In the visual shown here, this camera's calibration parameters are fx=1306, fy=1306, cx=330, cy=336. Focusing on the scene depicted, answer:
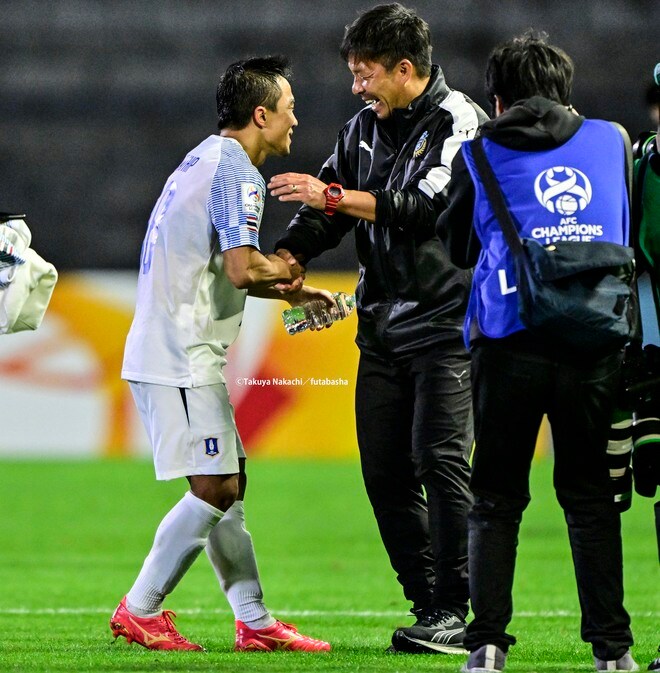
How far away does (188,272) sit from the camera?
401 centimetres

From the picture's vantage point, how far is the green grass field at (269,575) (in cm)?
387

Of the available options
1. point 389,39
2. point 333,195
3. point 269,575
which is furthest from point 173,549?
point 269,575

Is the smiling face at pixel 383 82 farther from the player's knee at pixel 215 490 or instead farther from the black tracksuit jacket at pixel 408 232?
the player's knee at pixel 215 490

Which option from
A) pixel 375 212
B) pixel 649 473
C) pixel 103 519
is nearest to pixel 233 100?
pixel 375 212

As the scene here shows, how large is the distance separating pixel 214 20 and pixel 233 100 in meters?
14.3

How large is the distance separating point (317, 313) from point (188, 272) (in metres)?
0.57

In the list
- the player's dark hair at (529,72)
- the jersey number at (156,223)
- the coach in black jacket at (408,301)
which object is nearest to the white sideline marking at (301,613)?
the coach in black jacket at (408,301)

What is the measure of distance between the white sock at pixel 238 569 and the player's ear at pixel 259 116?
122cm

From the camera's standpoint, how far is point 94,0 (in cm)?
1820

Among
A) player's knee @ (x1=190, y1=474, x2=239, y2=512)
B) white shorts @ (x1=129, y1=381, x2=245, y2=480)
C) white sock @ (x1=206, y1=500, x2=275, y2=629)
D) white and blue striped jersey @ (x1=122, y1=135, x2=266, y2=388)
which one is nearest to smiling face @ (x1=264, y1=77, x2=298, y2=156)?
white and blue striped jersey @ (x1=122, y1=135, x2=266, y2=388)

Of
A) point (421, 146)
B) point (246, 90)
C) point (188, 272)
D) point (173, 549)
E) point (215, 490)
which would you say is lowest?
point (173, 549)

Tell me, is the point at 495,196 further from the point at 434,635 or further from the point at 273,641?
the point at 273,641

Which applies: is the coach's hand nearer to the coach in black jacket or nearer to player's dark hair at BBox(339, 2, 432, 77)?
the coach in black jacket

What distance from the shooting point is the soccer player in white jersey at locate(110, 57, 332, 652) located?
3.95 meters
